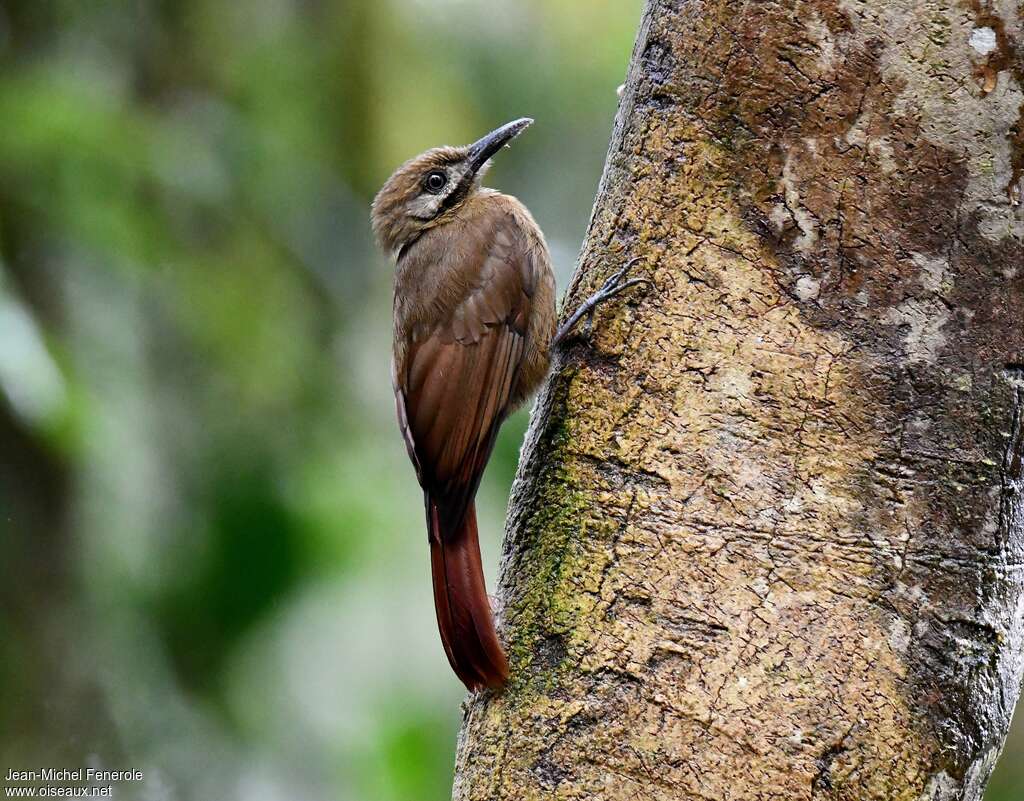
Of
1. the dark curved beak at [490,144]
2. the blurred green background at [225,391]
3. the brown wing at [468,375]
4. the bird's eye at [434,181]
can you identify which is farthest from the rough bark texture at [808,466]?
the blurred green background at [225,391]

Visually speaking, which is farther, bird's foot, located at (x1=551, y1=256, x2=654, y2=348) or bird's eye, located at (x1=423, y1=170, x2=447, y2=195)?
bird's eye, located at (x1=423, y1=170, x2=447, y2=195)

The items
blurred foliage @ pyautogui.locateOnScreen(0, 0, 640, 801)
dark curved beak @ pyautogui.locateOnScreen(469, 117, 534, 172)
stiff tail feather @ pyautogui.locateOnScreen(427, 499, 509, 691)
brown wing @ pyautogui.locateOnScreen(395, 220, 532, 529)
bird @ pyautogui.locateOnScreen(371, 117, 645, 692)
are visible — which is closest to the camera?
stiff tail feather @ pyautogui.locateOnScreen(427, 499, 509, 691)

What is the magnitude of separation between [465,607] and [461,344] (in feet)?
2.60

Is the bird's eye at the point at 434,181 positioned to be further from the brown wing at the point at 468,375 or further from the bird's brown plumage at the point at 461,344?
the brown wing at the point at 468,375

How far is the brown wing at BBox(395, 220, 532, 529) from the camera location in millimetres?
2627

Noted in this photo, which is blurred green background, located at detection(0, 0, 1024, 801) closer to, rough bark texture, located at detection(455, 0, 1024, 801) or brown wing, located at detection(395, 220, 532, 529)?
brown wing, located at detection(395, 220, 532, 529)

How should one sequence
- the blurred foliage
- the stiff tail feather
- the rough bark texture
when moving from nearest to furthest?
the rough bark texture → the stiff tail feather → the blurred foliage

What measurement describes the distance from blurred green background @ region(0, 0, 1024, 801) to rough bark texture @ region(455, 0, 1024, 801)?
1.86m

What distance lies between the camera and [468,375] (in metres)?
2.85

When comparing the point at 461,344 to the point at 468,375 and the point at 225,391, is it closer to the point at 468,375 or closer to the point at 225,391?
the point at 468,375

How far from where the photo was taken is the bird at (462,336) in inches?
92.6

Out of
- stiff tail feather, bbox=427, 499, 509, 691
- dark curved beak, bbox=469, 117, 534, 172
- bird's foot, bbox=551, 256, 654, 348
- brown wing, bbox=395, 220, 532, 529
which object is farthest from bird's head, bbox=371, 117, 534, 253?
stiff tail feather, bbox=427, 499, 509, 691

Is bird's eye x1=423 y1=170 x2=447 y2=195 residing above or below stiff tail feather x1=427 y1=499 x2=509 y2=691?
above

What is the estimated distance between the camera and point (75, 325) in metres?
4.19
